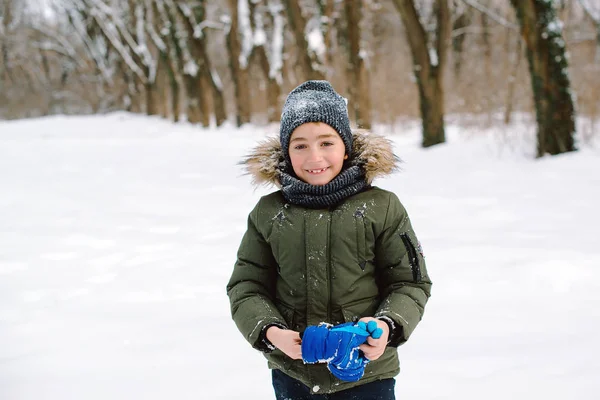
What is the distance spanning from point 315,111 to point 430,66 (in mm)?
8627

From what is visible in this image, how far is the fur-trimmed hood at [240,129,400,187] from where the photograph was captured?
1.69 metres

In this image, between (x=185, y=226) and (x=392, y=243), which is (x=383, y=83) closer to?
(x=185, y=226)

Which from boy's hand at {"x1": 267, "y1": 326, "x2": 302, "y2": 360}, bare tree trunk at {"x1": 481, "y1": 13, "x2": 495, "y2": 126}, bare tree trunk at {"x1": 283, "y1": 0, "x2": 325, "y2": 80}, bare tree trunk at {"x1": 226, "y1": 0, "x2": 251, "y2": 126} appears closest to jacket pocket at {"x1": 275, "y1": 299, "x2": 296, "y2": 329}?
boy's hand at {"x1": 267, "y1": 326, "x2": 302, "y2": 360}

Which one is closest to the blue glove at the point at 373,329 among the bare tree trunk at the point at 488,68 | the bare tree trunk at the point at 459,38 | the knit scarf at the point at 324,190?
the knit scarf at the point at 324,190

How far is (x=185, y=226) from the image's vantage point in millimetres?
5668

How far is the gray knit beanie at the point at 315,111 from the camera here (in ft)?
5.44

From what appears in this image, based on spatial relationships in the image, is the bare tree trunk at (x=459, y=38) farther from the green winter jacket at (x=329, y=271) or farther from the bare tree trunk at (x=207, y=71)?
the green winter jacket at (x=329, y=271)

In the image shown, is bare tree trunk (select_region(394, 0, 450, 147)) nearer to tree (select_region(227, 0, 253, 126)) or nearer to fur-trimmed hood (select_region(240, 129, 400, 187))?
fur-trimmed hood (select_region(240, 129, 400, 187))

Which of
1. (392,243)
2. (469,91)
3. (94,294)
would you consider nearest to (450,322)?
(392,243)

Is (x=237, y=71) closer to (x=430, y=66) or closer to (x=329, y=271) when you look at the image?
(x=430, y=66)

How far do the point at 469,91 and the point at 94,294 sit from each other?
38.6 feet

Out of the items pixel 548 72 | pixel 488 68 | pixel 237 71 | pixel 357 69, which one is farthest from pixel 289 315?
pixel 237 71

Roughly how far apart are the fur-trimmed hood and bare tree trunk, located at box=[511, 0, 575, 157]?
5965 millimetres

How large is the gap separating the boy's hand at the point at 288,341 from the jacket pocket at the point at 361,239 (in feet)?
0.98
